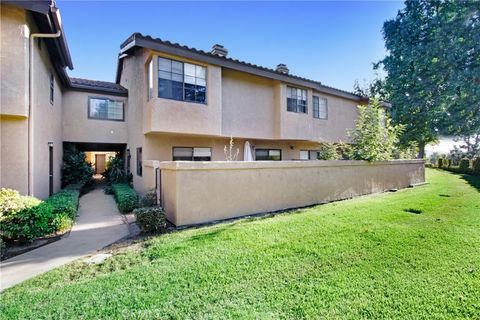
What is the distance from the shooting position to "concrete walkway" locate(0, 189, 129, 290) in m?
5.10

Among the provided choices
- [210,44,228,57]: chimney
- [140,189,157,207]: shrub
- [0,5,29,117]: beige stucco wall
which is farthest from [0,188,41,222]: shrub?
[210,44,228,57]: chimney

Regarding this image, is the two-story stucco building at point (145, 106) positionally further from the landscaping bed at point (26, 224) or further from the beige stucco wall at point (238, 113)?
the landscaping bed at point (26, 224)

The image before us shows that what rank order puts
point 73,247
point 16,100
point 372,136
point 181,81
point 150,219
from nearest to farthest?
point 73,247 < point 150,219 < point 16,100 < point 181,81 < point 372,136

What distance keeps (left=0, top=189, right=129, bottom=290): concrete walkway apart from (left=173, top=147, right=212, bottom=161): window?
4.11 metres

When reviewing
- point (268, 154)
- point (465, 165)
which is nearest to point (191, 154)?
point (268, 154)

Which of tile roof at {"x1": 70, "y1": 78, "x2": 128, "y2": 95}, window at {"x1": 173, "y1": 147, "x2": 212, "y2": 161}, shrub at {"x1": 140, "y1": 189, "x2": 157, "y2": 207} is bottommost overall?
shrub at {"x1": 140, "y1": 189, "x2": 157, "y2": 207}

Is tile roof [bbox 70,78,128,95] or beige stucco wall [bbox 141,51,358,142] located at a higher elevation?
tile roof [bbox 70,78,128,95]

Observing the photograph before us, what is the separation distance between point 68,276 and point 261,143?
43.1 feet

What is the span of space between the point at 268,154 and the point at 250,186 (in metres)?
8.16

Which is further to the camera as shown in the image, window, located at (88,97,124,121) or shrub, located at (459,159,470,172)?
shrub, located at (459,159,470,172)

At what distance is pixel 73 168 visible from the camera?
1569 cm

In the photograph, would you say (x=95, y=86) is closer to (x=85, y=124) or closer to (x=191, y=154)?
(x=85, y=124)

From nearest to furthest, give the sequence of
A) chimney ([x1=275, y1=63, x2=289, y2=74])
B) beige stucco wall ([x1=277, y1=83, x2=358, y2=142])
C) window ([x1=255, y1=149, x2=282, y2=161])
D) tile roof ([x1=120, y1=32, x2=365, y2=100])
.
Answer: tile roof ([x1=120, y1=32, x2=365, y2=100]) < beige stucco wall ([x1=277, y1=83, x2=358, y2=142]) < chimney ([x1=275, y1=63, x2=289, y2=74]) < window ([x1=255, y1=149, x2=282, y2=161])

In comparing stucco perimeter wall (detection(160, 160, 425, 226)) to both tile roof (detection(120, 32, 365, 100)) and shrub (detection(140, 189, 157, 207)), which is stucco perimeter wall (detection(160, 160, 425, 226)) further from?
tile roof (detection(120, 32, 365, 100))
